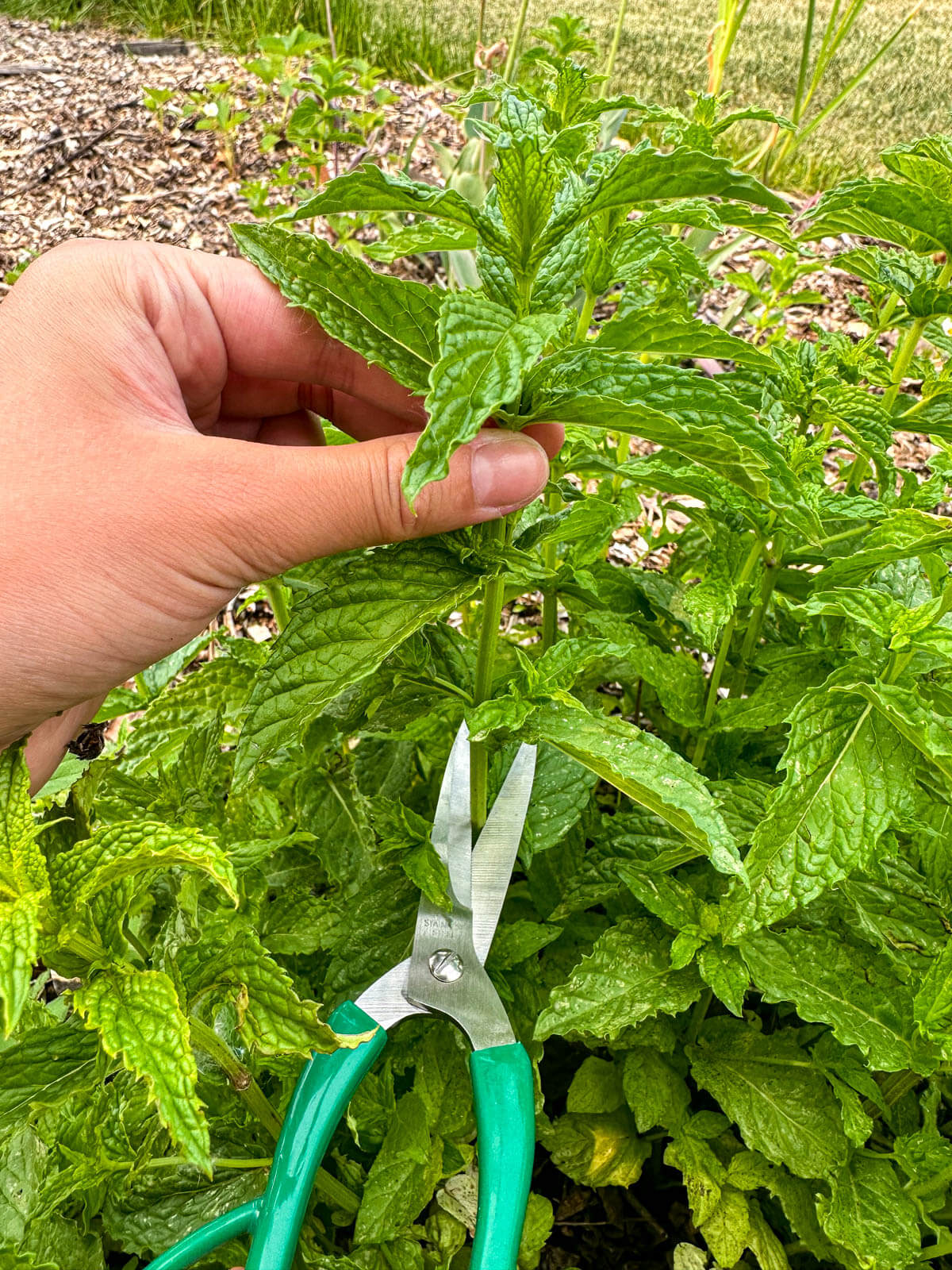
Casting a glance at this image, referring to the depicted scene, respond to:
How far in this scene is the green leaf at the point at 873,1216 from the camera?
3.68ft

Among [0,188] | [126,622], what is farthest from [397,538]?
[0,188]

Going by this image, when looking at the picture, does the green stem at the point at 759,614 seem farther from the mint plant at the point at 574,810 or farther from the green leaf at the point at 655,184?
the green leaf at the point at 655,184

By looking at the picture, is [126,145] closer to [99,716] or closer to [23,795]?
[99,716]

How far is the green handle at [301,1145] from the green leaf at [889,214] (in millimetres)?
1098

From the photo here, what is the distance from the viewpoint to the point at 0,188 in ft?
13.1

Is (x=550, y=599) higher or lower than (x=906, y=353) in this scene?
lower

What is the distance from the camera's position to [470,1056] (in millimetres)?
1076

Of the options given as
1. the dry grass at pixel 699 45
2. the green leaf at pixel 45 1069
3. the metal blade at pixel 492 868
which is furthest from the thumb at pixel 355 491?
the dry grass at pixel 699 45

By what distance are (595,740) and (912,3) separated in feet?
19.1

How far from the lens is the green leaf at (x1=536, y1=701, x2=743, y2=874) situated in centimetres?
87

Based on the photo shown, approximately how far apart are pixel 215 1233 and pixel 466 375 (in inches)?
37.0

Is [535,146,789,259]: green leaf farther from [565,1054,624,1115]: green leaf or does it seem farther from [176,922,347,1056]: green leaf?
[565,1054,624,1115]: green leaf

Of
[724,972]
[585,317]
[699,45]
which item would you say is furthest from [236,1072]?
[699,45]

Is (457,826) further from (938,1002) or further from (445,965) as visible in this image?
(938,1002)
